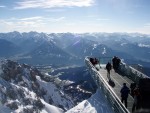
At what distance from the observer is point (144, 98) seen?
18594 mm

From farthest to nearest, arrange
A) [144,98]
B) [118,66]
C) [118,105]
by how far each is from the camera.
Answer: [118,66], [118,105], [144,98]

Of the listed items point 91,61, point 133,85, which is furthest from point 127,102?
point 91,61

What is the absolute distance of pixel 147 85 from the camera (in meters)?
18.8

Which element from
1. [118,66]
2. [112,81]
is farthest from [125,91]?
[118,66]

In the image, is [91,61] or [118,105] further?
[91,61]

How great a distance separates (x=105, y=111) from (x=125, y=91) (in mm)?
4618

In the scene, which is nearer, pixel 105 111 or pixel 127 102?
pixel 127 102

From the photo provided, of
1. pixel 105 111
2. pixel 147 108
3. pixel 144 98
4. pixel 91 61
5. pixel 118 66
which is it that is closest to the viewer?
pixel 147 108

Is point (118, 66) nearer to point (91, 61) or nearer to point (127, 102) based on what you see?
point (91, 61)

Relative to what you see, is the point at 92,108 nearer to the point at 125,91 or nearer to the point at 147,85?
the point at 125,91

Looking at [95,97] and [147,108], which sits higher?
[147,108]

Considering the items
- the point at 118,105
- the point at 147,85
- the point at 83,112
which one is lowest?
the point at 83,112

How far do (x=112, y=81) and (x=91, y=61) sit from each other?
49.5 feet

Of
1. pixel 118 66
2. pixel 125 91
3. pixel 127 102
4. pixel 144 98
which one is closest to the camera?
pixel 144 98
